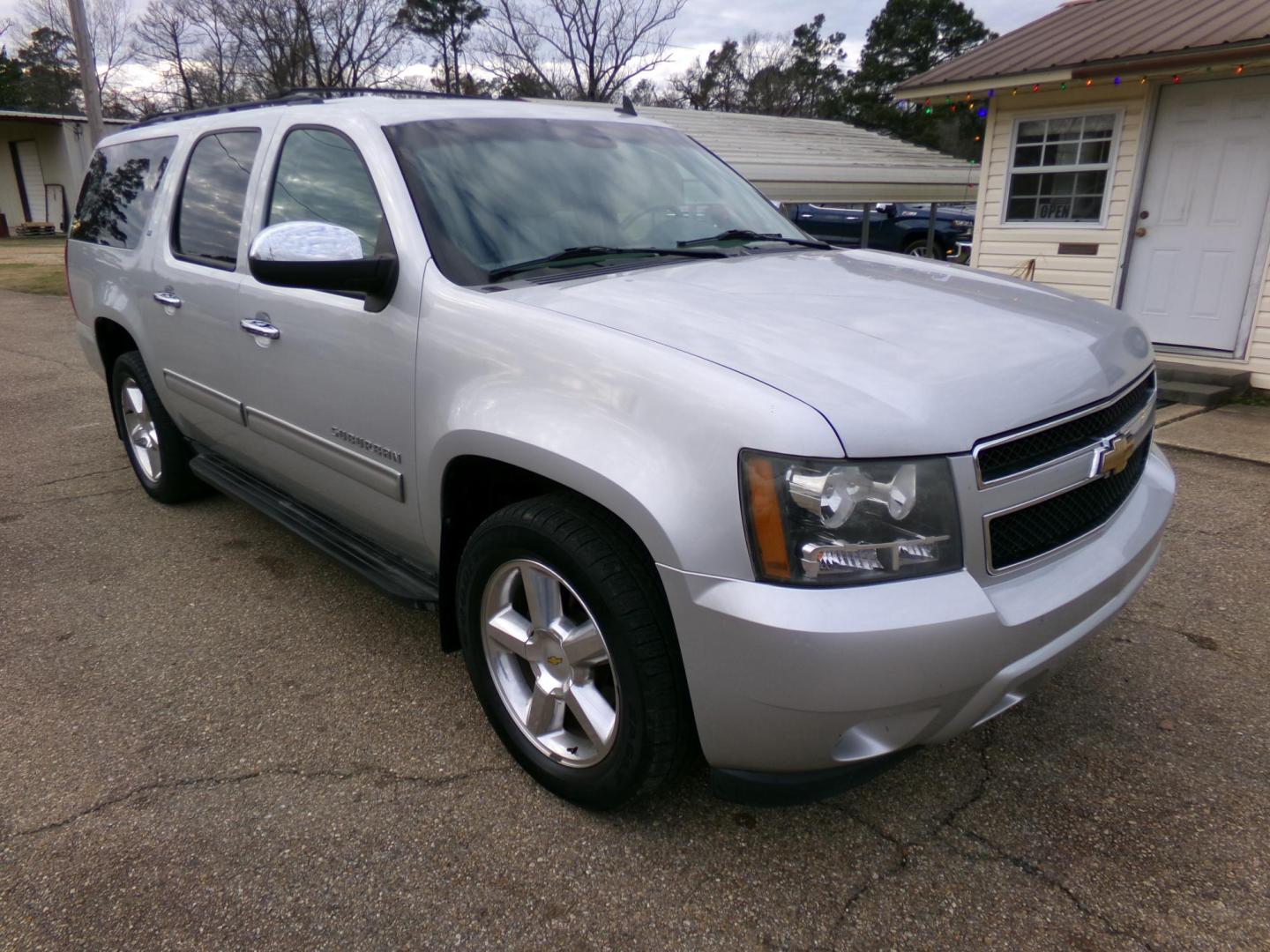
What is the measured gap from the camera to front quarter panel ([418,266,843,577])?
179 cm

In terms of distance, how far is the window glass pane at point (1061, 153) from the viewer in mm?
8672

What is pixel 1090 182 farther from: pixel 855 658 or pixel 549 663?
pixel 855 658

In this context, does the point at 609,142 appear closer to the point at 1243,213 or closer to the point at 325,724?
the point at 325,724

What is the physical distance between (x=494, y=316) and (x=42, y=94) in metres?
63.5

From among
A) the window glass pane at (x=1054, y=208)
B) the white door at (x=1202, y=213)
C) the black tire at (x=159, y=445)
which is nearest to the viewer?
the black tire at (x=159, y=445)

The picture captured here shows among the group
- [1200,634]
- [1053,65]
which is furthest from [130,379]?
[1053,65]

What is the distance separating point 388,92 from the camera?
339 cm

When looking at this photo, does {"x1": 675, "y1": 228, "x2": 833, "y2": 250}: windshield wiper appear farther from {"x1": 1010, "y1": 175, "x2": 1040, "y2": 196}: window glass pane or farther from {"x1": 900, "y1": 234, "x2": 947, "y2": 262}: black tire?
{"x1": 900, "y1": 234, "x2": 947, "y2": 262}: black tire

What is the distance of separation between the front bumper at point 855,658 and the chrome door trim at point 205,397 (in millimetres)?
2306

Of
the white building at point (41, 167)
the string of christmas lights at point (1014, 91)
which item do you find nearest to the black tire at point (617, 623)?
the string of christmas lights at point (1014, 91)

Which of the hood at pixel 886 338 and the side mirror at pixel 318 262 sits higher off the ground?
the side mirror at pixel 318 262

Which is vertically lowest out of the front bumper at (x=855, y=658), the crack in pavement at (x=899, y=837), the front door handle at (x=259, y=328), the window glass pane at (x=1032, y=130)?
the crack in pavement at (x=899, y=837)

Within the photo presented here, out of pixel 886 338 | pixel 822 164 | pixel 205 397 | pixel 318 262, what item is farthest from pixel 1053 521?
pixel 822 164

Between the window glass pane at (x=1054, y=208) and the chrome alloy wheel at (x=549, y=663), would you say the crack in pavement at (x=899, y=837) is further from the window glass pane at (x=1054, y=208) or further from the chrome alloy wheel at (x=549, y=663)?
the window glass pane at (x=1054, y=208)
